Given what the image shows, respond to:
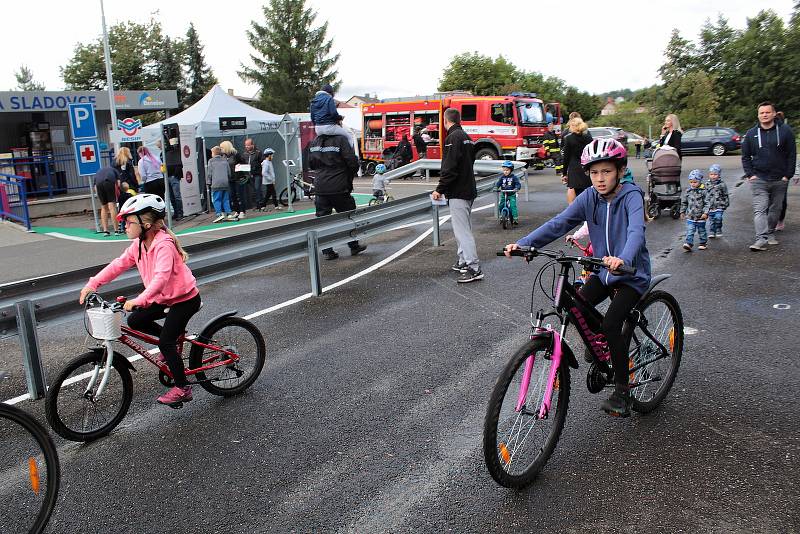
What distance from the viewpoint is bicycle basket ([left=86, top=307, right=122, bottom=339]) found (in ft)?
15.1

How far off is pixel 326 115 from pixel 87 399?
6.88 m

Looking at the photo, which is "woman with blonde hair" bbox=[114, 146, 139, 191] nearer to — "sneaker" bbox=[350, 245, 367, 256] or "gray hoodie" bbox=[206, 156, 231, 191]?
"gray hoodie" bbox=[206, 156, 231, 191]

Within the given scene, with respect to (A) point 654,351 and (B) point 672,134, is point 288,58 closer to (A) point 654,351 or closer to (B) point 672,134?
(B) point 672,134

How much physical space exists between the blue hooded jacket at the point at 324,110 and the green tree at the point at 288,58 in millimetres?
53329

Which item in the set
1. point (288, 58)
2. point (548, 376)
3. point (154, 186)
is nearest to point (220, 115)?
point (154, 186)

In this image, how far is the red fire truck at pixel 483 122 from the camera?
26.4 meters

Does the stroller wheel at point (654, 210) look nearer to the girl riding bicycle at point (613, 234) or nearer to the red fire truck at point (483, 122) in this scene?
the girl riding bicycle at point (613, 234)

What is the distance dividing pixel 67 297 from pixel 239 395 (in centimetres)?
175

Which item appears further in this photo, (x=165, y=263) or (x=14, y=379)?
(x=14, y=379)

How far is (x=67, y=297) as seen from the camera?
578 centimetres

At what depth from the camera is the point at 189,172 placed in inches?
746

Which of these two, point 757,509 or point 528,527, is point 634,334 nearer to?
point 757,509

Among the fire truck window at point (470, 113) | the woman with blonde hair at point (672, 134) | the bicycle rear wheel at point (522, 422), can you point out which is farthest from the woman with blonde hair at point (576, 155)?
the fire truck window at point (470, 113)

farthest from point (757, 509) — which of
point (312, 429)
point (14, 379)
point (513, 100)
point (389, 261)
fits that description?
point (513, 100)
